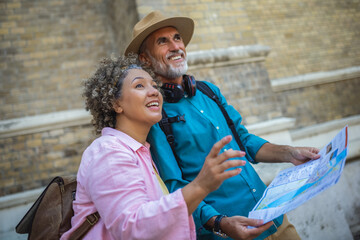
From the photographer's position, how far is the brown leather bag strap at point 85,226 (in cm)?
135

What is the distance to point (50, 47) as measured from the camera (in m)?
5.54

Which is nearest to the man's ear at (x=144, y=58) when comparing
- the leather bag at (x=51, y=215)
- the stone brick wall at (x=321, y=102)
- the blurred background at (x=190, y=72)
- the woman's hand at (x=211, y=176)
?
the leather bag at (x=51, y=215)

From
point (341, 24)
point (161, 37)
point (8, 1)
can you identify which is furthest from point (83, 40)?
point (341, 24)

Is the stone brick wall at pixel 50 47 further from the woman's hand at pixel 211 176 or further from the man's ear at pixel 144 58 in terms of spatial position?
the woman's hand at pixel 211 176

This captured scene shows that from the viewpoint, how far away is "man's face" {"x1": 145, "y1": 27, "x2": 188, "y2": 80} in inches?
82.3

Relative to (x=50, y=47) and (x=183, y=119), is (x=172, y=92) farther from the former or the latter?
(x=50, y=47)

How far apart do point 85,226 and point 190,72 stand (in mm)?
3277

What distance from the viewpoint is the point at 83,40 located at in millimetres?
5762

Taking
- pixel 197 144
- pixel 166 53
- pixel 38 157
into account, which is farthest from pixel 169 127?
pixel 38 157

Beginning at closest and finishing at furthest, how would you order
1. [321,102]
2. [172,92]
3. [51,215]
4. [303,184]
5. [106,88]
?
[303,184] < [51,215] < [106,88] < [172,92] < [321,102]

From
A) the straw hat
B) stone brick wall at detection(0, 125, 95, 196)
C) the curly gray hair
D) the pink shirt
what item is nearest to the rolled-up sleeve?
the pink shirt

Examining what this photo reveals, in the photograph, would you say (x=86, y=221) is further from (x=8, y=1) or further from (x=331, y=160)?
(x=8, y=1)

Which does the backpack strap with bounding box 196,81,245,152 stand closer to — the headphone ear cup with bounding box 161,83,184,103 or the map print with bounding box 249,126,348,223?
the headphone ear cup with bounding box 161,83,184,103

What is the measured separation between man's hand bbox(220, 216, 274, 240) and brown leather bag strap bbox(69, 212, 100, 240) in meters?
0.67
